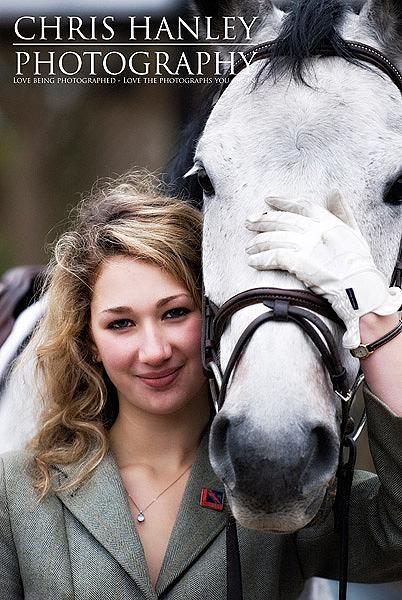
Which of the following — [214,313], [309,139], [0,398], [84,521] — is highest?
[309,139]

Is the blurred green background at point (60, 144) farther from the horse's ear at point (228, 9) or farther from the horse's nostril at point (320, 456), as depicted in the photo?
the horse's nostril at point (320, 456)

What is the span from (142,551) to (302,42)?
1063mm

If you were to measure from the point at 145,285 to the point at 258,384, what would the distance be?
46cm

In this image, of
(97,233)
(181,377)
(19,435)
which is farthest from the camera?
(19,435)

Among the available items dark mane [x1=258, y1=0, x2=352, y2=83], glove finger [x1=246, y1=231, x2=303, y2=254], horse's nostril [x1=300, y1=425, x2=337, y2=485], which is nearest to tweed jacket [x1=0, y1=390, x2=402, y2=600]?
horse's nostril [x1=300, y1=425, x2=337, y2=485]

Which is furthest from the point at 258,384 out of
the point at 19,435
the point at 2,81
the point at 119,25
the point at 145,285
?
the point at 2,81

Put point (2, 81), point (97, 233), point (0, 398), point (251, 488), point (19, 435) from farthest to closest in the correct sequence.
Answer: point (2, 81) < point (0, 398) < point (19, 435) < point (97, 233) < point (251, 488)

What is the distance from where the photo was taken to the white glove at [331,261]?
1471 millimetres

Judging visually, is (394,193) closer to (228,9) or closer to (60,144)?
(228,9)

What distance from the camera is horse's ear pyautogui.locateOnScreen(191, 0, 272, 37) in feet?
6.63

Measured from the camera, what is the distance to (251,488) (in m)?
1.34

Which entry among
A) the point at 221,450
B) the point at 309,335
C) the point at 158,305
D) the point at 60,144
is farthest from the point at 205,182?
the point at 60,144

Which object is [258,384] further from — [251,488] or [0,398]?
[0,398]

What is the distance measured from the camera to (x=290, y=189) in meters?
1.56
